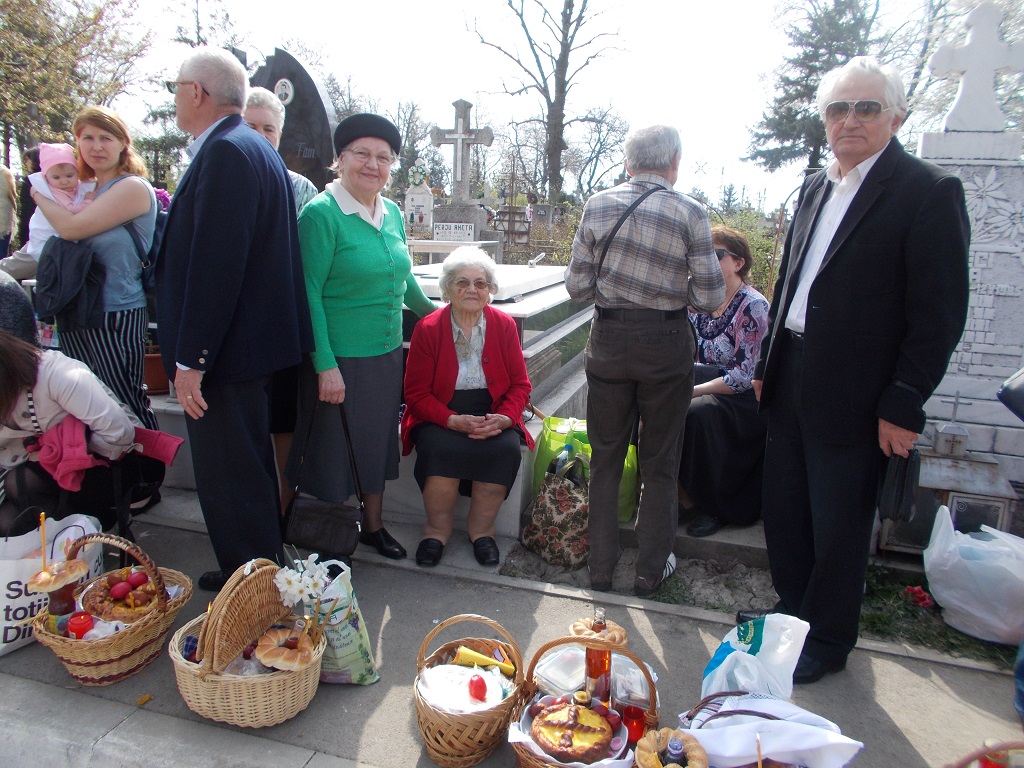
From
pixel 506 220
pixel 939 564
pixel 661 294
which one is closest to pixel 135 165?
pixel 661 294

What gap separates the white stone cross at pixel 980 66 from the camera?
10.6 feet

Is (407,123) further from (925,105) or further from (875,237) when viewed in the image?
(875,237)

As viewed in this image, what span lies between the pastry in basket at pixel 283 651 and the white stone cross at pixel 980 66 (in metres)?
3.72

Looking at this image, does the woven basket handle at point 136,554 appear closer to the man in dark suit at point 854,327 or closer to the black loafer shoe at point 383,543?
the black loafer shoe at point 383,543

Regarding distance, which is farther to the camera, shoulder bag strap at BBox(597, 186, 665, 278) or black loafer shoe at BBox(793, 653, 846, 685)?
shoulder bag strap at BBox(597, 186, 665, 278)

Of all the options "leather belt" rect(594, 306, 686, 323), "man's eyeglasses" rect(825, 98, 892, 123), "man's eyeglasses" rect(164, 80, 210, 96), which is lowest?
"leather belt" rect(594, 306, 686, 323)

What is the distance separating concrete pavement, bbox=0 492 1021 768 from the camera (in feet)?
6.48

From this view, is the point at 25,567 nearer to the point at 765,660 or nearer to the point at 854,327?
the point at 765,660

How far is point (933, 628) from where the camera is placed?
264cm

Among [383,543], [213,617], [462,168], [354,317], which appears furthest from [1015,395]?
[462,168]

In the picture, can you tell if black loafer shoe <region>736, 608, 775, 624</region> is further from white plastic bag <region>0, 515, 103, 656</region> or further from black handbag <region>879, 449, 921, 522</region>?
white plastic bag <region>0, 515, 103, 656</region>

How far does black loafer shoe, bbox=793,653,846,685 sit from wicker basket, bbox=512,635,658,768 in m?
0.68


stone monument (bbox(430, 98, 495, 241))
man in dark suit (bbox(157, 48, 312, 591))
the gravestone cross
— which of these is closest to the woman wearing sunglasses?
man in dark suit (bbox(157, 48, 312, 591))

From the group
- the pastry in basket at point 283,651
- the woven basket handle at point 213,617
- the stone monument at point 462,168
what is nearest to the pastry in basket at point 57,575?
the woven basket handle at point 213,617
